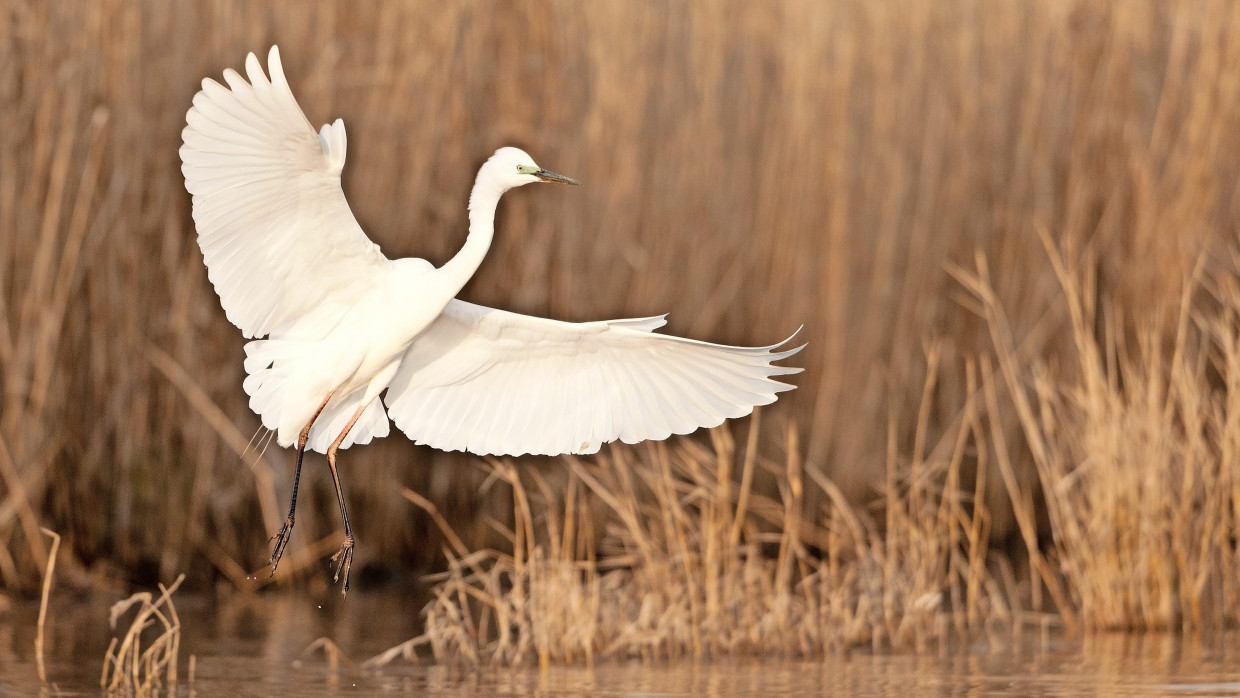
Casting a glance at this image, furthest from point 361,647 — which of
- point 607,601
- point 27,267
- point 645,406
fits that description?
point 27,267

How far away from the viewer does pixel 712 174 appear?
21.6 ft

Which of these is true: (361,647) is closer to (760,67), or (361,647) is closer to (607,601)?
(607,601)

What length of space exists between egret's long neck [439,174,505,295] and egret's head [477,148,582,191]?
0.02m

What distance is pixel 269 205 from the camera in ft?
12.8

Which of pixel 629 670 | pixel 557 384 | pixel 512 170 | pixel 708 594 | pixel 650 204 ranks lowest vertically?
pixel 629 670

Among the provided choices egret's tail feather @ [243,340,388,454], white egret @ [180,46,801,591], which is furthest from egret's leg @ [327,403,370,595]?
egret's tail feather @ [243,340,388,454]

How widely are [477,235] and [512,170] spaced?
0.59 ft

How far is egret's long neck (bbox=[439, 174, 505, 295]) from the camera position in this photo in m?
4.07

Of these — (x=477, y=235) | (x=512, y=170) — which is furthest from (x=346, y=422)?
(x=512, y=170)

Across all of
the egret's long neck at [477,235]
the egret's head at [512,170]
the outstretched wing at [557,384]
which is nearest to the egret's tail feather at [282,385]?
the outstretched wing at [557,384]

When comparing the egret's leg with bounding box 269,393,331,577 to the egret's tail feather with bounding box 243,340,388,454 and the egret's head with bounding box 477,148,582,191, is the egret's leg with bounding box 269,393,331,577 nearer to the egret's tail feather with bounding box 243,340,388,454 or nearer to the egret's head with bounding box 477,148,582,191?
the egret's tail feather with bounding box 243,340,388,454

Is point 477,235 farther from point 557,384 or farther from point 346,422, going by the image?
point 346,422

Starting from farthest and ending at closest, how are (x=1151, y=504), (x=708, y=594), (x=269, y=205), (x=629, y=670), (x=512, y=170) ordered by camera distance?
(x=1151, y=504) < (x=708, y=594) < (x=629, y=670) < (x=512, y=170) < (x=269, y=205)

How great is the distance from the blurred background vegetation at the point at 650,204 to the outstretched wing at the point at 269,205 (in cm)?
175
